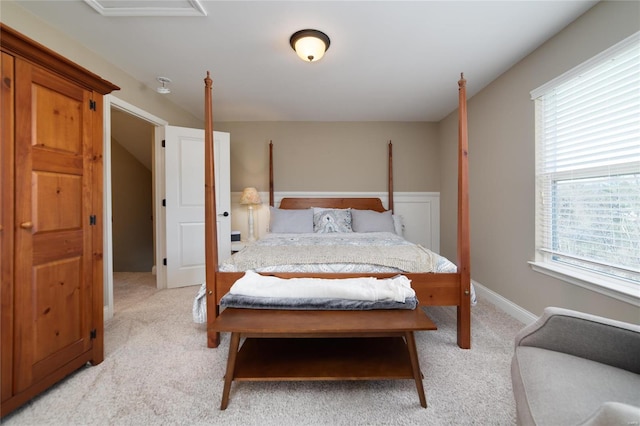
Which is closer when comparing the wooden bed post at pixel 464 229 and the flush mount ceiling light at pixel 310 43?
the wooden bed post at pixel 464 229

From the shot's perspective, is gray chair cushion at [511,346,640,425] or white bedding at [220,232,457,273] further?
white bedding at [220,232,457,273]

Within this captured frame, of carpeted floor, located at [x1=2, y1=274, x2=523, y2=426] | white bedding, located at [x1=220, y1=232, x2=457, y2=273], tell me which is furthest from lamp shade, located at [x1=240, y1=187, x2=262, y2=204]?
carpeted floor, located at [x1=2, y1=274, x2=523, y2=426]

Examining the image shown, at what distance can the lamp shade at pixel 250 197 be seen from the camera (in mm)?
3744

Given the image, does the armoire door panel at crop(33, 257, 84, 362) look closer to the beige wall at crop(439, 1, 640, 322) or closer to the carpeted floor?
the carpeted floor

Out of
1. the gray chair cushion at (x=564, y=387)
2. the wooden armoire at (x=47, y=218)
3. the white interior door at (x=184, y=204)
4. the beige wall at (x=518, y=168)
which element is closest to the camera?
the gray chair cushion at (x=564, y=387)

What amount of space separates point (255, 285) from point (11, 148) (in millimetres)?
1319

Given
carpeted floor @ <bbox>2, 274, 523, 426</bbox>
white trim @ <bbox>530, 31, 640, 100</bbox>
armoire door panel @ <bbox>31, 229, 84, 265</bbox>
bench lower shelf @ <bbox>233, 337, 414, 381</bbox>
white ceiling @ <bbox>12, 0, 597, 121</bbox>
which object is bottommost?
carpeted floor @ <bbox>2, 274, 523, 426</bbox>

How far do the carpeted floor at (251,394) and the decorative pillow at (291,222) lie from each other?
1541 mm

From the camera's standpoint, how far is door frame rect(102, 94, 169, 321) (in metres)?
2.38

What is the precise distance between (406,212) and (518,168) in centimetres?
182

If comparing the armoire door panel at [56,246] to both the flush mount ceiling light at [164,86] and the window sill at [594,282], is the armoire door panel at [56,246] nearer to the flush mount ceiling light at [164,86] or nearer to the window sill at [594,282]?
the flush mount ceiling light at [164,86]

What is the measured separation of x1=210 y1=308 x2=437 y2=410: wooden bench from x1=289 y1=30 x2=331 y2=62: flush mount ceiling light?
71.5 inches

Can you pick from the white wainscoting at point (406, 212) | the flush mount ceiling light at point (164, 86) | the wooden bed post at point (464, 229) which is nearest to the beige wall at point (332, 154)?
the white wainscoting at point (406, 212)

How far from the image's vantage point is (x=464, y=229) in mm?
1815
